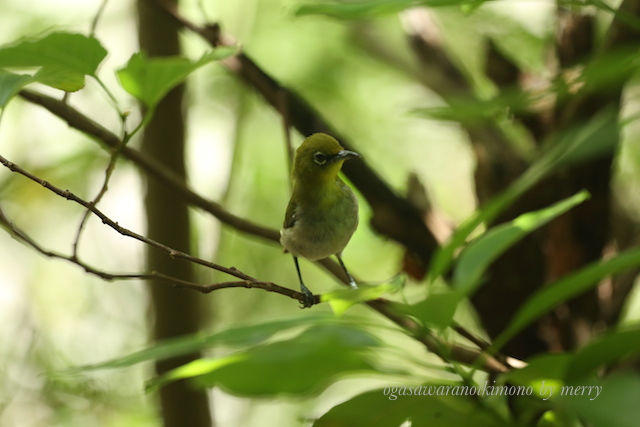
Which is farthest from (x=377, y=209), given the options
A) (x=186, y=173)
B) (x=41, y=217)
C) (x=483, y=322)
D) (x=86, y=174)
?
(x=41, y=217)

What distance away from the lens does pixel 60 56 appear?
106 cm

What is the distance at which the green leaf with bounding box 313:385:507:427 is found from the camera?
0.85 metres

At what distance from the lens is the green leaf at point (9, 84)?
3.27 feet

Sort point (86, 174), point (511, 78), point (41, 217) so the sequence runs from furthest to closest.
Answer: point (41, 217) → point (86, 174) → point (511, 78)

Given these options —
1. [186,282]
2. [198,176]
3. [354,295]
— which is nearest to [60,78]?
[186,282]

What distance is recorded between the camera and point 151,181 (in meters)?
2.05

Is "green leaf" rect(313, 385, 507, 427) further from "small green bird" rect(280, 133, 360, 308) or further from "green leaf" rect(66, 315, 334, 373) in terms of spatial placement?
"small green bird" rect(280, 133, 360, 308)

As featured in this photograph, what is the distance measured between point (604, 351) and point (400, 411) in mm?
272

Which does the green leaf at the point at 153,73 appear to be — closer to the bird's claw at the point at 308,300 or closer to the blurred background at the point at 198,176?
the bird's claw at the point at 308,300

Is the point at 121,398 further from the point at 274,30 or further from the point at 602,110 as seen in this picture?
the point at 602,110

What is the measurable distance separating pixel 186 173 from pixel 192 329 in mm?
511

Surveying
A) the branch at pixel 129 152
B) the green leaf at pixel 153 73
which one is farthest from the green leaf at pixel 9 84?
the branch at pixel 129 152

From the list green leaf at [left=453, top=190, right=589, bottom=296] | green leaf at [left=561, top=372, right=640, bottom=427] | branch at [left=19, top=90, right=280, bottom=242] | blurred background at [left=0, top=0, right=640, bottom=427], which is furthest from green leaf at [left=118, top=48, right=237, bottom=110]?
blurred background at [left=0, top=0, right=640, bottom=427]

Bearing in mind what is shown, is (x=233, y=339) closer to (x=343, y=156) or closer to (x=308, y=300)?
(x=308, y=300)
